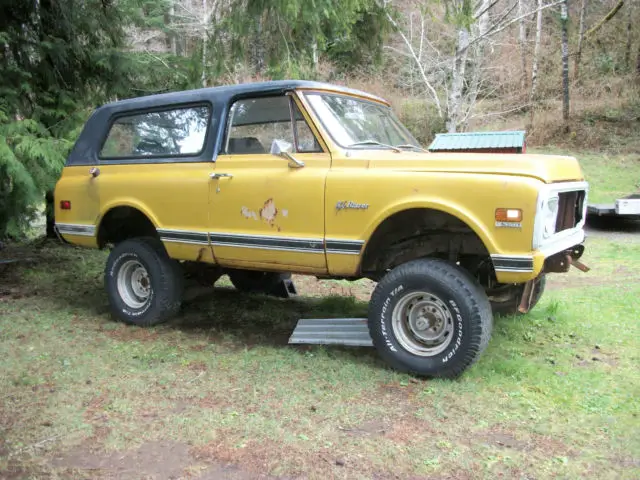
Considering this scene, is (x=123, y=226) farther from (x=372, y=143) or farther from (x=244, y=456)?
(x=244, y=456)

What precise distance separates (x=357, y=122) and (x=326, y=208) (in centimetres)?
92

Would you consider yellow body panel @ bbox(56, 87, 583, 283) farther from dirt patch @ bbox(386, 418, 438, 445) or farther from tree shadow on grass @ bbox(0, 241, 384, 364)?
dirt patch @ bbox(386, 418, 438, 445)

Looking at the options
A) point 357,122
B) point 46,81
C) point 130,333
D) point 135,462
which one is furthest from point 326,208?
point 46,81

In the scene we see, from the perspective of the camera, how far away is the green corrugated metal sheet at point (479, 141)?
12.0 m

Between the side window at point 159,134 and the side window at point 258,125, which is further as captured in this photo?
the side window at point 159,134

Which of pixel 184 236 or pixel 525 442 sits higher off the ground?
pixel 184 236

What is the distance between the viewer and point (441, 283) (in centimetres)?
389

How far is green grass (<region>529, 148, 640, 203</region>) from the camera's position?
15.4 m

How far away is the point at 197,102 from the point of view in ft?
16.7

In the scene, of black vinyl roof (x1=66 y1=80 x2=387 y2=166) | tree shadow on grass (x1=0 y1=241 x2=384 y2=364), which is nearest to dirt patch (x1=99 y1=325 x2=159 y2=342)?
tree shadow on grass (x1=0 y1=241 x2=384 y2=364)

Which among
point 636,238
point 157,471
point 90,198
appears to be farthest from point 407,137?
point 636,238

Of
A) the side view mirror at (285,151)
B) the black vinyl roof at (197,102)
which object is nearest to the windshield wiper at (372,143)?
the side view mirror at (285,151)

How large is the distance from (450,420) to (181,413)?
1640 mm

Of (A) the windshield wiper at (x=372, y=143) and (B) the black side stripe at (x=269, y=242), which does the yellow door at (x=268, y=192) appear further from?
(A) the windshield wiper at (x=372, y=143)
